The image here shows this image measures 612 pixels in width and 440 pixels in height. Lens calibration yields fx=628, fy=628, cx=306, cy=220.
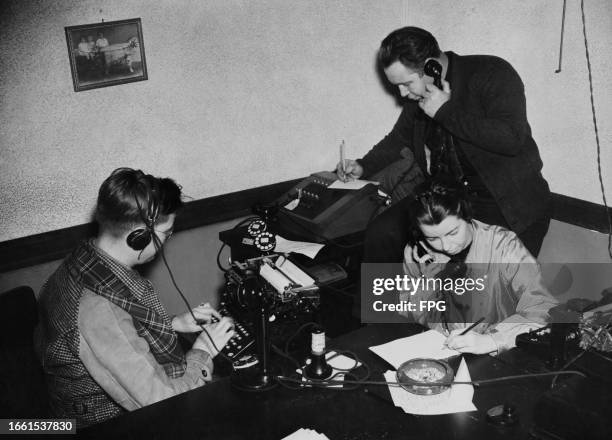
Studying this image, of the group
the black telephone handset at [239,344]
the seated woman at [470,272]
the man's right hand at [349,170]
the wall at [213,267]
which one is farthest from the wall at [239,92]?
the black telephone handset at [239,344]

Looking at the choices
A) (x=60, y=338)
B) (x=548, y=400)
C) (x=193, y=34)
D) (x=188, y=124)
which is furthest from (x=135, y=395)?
(x=193, y=34)

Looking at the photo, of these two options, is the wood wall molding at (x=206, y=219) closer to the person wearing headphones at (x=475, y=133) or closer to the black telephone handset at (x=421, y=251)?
the person wearing headphones at (x=475, y=133)

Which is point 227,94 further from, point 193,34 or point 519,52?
point 519,52

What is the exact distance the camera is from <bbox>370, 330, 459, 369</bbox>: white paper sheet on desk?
1.69m

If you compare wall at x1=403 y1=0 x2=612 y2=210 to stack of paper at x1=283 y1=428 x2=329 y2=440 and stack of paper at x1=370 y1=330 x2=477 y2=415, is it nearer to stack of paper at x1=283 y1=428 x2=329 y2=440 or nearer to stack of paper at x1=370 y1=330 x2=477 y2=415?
stack of paper at x1=370 y1=330 x2=477 y2=415

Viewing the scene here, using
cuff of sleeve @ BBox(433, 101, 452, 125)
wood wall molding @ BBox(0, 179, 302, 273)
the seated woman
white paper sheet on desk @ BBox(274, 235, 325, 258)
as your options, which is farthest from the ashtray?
wood wall molding @ BBox(0, 179, 302, 273)

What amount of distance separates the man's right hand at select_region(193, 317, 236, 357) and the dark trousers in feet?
3.09

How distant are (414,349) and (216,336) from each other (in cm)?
56

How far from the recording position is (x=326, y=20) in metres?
3.08

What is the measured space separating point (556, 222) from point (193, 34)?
6.00 feet

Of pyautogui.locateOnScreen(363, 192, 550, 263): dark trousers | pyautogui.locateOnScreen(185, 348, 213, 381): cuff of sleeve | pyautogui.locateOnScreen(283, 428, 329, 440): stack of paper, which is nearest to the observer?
pyautogui.locateOnScreen(283, 428, 329, 440): stack of paper

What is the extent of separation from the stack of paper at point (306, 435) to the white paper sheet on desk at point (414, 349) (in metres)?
0.34

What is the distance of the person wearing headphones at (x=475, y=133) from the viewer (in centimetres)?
232

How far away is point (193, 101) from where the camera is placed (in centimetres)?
280
